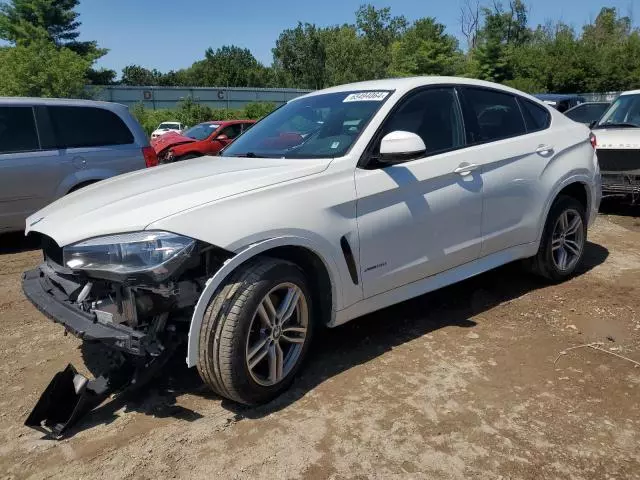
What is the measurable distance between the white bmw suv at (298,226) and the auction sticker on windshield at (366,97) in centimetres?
1

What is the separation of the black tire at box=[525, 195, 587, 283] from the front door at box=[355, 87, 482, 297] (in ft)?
3.22

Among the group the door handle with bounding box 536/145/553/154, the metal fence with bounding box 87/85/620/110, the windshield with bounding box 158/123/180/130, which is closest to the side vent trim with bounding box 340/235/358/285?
the door handle with bounding box 536/145/553/154

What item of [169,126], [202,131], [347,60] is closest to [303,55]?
[347,60]

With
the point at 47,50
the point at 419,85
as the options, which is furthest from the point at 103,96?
the point at 419,85

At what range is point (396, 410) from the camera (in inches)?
119

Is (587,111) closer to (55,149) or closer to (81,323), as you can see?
(55,149)

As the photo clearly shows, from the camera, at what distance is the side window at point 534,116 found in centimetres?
471

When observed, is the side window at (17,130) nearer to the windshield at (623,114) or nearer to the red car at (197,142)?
the red car at (197,142)

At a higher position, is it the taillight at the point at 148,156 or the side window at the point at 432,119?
the side window at the point at 432,119

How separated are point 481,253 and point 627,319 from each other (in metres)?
1.20

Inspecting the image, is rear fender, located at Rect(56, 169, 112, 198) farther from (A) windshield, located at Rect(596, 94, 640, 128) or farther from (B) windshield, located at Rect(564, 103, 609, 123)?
(B) windshield, located at Rect(564, 103, 609, 123)

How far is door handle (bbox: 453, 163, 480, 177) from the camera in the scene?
3897 millimetres

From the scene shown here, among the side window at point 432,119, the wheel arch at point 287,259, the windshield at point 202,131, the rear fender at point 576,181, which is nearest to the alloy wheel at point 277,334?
the wheel arch at point 287,259

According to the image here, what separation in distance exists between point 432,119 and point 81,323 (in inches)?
103
